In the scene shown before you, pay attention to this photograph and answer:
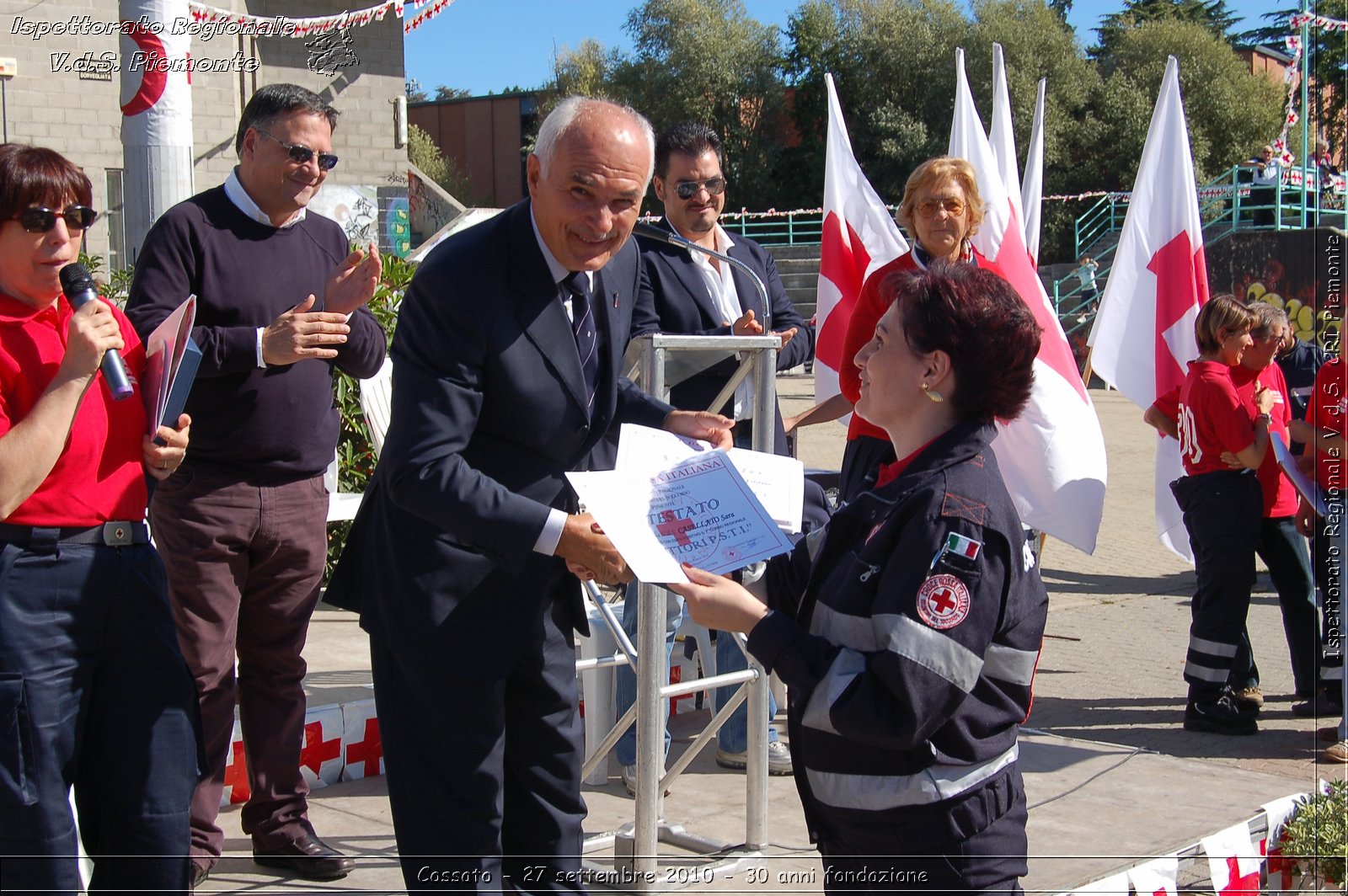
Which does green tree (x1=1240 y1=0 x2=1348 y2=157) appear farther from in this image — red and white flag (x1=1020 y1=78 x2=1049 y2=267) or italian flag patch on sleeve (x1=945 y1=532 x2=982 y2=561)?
italian flag patch on sleeve (x1=945 y1=532 x2=982 y2=561)

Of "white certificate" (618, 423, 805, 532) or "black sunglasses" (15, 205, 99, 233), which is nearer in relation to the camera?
"black sunglasses" (15, 205, 99, 233)

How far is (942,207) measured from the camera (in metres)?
4.74

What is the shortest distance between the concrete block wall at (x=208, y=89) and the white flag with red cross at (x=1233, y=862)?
14.3 metres

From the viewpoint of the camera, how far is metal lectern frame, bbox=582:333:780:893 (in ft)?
12.0

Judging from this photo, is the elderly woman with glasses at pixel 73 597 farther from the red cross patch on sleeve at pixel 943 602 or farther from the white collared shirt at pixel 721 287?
the white collared shirt at pixel 721 287

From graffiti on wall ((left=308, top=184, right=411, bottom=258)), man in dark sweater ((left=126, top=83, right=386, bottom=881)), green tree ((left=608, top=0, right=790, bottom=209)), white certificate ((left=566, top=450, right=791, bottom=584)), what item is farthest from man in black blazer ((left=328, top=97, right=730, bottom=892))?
green tree ((left=608, top=0, right=790, bottom=209))

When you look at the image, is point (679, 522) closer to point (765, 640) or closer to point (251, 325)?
point (765, 640)

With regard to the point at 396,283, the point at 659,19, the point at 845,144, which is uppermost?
the point at 659,19

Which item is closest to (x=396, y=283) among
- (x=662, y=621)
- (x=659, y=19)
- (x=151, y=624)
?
(x=662, y=621)

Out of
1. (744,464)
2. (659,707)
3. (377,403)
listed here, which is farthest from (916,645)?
(377,403)

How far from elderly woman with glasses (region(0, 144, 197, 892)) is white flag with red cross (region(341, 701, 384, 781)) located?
2.05 m

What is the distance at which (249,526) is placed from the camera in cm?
378

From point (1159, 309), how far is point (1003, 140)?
1193mm

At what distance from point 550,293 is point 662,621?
4.11 feet
